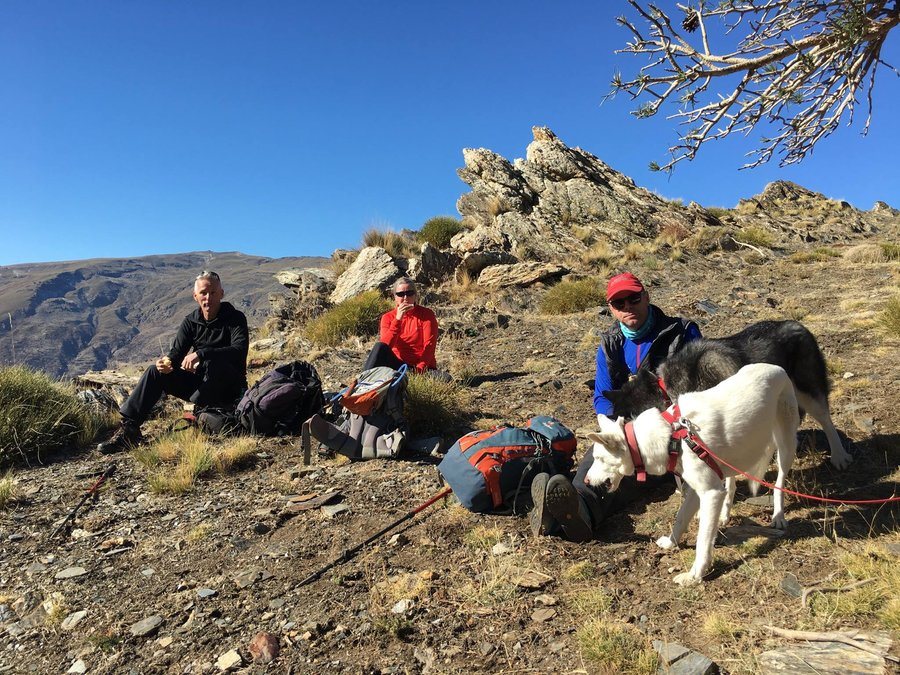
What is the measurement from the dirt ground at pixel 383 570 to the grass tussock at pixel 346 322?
17.3ft

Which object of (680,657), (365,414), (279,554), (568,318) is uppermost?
(568,318)

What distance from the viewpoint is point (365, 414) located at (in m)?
5.01

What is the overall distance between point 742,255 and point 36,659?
51.6 feet

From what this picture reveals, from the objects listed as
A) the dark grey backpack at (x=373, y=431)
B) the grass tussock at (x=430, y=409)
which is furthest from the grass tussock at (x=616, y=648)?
the grass tussock at (x=430, y=409)

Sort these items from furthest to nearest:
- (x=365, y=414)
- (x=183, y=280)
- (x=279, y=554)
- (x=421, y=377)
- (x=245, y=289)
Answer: (x=183, y=280) < (x=245, y=289) < (x=421, y=377) < (x=365, y=414) < (x=279, y=554)

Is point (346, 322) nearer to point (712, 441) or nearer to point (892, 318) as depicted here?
point (712, 441)

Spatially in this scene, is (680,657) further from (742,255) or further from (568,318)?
(742,255)

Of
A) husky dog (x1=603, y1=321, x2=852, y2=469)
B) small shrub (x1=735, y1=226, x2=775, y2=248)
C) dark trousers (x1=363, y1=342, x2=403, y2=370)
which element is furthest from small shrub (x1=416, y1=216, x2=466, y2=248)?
husky dog (x1=603, y1=321, x2=852, y2=469)

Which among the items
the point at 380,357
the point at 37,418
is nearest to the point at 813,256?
the point at 380,357

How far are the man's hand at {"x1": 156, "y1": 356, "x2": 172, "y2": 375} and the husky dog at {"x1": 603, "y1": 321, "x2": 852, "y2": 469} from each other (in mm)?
4422

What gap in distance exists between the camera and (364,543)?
337 cm

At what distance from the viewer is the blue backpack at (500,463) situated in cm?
350

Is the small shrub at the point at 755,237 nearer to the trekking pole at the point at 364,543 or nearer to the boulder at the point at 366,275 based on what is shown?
the boulder at the point at 366,275

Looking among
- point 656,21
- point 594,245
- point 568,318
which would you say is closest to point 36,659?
point 656,21
